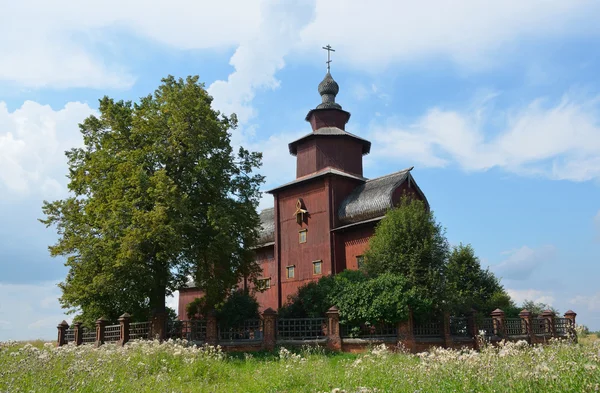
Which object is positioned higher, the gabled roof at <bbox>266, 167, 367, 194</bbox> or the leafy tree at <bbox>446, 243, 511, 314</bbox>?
the gabled roof at <bbox>266, 167, 367, 194</bbox>

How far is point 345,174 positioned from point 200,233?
10.5 metres

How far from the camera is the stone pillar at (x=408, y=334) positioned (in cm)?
2116

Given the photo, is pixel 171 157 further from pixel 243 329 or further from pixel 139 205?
pixel 243 329

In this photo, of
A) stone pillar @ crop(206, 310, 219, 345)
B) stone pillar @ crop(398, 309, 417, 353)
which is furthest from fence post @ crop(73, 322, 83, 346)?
stone pillar @ crop(398, 309, 417, 353)

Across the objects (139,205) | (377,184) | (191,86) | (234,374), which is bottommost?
(234,374)

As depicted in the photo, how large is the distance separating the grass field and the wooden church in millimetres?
14058

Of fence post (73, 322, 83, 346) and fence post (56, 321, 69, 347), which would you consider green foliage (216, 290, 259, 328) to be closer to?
fence post (73, 322, 83, 346)

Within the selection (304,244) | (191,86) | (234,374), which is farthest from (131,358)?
(304,244)

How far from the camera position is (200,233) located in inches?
878

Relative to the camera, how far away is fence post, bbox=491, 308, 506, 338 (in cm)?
2500

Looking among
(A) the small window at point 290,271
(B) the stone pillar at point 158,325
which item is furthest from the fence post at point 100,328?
(A) the small window at point 290,271

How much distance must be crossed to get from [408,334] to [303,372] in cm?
1016

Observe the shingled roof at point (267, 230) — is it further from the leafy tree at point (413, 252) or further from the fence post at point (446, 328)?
the fence post at point (446, 328)

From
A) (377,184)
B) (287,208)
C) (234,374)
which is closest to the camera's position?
(234,374)
